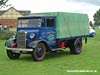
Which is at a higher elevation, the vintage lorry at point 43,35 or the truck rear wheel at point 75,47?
the vintage lorry at point 43,35

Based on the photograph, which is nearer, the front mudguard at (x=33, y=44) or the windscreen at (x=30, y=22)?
the front mudguard at (x=33, y=44)

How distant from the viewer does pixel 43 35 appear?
1695cm

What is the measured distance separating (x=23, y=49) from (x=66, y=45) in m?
4.05

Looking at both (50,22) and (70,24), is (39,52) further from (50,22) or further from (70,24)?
(70,24)

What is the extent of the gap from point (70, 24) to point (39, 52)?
11.7 ft

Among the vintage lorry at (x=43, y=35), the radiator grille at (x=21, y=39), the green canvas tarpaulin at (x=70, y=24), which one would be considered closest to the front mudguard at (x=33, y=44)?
the vintage lorry at (x=43, y=35)

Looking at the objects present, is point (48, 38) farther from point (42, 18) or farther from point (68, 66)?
point (68, 66)

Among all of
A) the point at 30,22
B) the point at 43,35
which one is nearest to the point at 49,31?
the point at 43,35

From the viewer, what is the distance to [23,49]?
16234 mm

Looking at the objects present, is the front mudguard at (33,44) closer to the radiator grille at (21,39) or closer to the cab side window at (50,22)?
the radiator grille at (21,39)

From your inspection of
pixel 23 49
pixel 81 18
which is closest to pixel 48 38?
pixel 23 49

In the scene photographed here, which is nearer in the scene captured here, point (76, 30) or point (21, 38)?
point (21, 38)

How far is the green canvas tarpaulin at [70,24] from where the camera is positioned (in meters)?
17.8

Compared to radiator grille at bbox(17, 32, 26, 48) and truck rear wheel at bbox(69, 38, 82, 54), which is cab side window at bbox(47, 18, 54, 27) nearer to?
radiator grille at bbox(17, 32, 26, 48)
